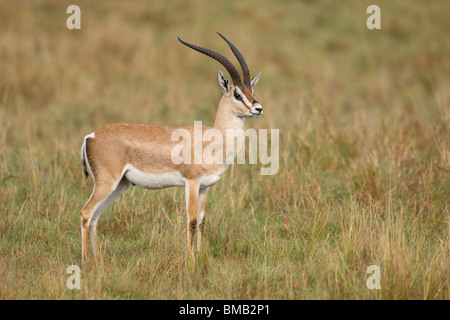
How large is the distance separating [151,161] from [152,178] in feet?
0.50

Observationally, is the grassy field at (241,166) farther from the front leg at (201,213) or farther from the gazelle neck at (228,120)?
the gazelle neck at (228,120)

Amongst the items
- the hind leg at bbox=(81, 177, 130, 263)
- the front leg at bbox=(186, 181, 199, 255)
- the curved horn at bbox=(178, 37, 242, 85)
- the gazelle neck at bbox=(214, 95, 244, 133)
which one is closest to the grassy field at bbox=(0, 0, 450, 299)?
the front leg at bbox=(186, 181, 199, 255)

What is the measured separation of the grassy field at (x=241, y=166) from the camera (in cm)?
489

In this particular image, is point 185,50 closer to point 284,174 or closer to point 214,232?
point 284,174

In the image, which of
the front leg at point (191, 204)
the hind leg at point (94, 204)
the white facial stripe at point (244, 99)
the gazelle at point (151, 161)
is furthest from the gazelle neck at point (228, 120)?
the hind leg at point (94, 204)

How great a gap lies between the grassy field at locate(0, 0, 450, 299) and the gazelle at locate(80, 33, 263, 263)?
1.58ft

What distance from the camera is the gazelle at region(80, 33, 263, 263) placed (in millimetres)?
5332

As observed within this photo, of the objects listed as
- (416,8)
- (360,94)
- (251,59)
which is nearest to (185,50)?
(251,59)

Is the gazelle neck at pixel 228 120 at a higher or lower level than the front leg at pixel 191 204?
higher

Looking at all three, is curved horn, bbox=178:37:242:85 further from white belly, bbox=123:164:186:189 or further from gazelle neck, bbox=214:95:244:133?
white belly, bbox=123:164:186:189

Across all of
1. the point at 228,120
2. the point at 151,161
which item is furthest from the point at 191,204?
the point at 228,120

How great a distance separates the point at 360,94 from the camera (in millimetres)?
13688

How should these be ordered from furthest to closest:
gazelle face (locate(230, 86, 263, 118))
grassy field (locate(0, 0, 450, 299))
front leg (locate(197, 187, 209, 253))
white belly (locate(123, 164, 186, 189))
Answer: front leg (locate(197, 187, 209, 253))
white belly (locate(123, 164, 186, 189))
gazelle face (locate(230, 86, 263, 118))
grassy field (locate(0, 0, 450, 299))

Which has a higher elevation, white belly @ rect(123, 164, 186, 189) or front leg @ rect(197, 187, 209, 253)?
white belly @ rect(123, 164, 186, 189)
